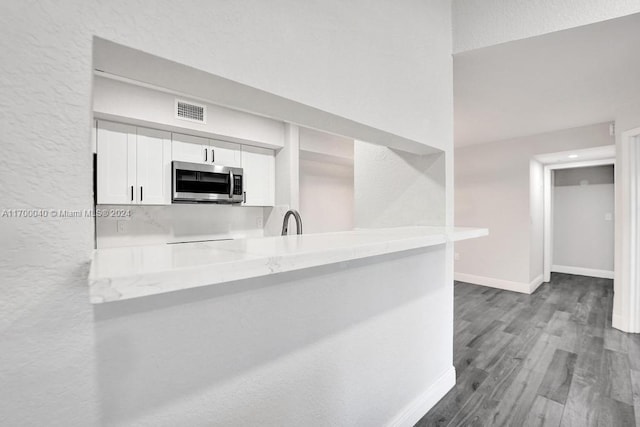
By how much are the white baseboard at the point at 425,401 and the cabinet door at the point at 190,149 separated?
2997 millimetres

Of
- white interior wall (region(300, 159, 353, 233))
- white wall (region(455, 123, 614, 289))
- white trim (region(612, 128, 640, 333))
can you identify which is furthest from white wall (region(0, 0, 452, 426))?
white wall (region(455, 123, 614, 289))

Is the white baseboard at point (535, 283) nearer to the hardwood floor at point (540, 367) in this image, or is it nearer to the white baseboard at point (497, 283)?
the white baseboard at point (497, 283)

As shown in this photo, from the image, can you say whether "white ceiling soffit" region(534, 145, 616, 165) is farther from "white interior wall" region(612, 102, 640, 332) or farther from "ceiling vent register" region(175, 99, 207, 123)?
"ceiling vent register" region(175, 99, 207, 123)

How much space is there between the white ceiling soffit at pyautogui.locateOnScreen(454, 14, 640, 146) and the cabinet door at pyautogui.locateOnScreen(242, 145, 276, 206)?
2.34m

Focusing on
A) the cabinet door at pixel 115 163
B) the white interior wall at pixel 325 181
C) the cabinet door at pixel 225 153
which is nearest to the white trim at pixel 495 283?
the white interior wall at pixel 325 181

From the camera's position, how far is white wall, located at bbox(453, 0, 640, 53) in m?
1.69

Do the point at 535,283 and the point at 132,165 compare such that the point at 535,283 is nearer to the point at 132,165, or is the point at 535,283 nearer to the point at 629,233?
the point at 629,233

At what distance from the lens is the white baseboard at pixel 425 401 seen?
5.58ft

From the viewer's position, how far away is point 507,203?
4637 millimetres

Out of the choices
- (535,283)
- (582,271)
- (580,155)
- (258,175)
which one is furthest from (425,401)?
(582,271)

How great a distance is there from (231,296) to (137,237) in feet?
8.96

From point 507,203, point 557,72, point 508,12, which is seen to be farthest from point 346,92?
point 507,203

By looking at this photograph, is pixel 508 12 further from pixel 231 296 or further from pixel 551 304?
pixel 551 304

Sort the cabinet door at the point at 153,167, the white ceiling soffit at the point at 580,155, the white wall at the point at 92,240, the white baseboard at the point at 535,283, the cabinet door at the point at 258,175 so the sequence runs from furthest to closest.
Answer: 1. the white baseboard at the point at 535,283
2. the white ceiling soffit at the point at 580,155
3. the cabinet door at the point at 258,175
4. the cabinet door at the point at 153,167
5. the white wall at the point at 92,240
